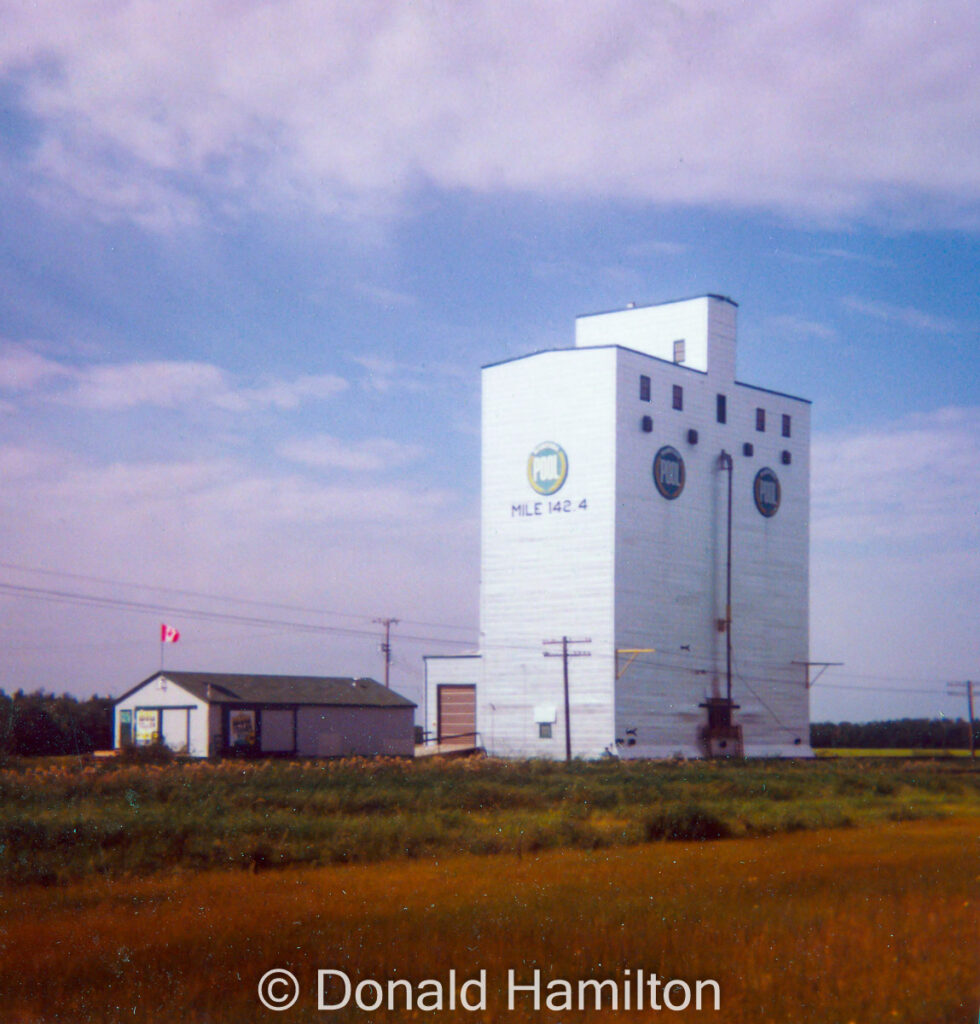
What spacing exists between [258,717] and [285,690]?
9.02 ft

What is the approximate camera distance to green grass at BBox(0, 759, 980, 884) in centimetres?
1956

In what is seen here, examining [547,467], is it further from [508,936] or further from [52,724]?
[508,936]

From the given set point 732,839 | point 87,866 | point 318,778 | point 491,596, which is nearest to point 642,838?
point 732,839

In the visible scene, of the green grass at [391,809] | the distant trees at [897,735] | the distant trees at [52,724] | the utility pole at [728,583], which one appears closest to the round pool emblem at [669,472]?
the utility pole at [728,583]

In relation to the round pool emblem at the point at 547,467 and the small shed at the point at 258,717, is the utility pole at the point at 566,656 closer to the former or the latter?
the round pool emblem at the point at 547,467

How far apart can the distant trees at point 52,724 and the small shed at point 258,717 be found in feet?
7.27

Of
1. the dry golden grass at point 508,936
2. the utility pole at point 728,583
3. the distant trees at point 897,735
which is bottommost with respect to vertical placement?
the distant trees at point 897,735

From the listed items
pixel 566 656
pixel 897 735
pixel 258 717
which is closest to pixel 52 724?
pixel 258 717

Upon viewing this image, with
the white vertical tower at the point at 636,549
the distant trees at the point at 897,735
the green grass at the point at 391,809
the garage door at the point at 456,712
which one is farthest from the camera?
the distant trees at the point at 897,735

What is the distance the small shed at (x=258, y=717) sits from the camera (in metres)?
54.0

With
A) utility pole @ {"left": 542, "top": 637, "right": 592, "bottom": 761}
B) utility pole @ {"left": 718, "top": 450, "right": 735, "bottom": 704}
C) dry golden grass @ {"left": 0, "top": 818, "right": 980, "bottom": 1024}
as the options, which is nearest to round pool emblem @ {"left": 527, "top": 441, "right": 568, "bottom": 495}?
utility pole @ {"left": 542, "top": 637, "right": 592, "bottom": 761}

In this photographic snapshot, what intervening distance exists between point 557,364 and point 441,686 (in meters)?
19.4

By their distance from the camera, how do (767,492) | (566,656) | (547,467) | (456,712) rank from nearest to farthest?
(566,656)
(547,467)
(767,492)
(456,712)

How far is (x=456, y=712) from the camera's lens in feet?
214
